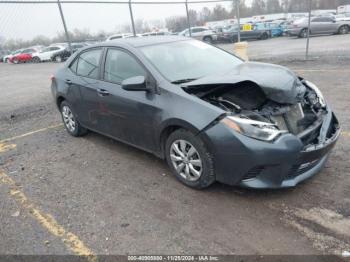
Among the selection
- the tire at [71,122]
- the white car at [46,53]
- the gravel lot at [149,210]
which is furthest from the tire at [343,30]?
the tire at [71,122]

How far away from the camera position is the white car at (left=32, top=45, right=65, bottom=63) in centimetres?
2864

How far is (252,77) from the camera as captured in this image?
3.66 metres

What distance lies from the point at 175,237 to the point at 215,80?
166 cm

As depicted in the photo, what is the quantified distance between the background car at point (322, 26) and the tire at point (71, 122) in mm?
23235

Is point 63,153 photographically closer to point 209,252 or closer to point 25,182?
point 25,182

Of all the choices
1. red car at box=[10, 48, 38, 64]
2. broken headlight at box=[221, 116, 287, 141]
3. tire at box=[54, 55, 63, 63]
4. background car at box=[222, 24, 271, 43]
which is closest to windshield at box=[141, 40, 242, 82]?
broken headlight at box=[221, 116, 287, 141]

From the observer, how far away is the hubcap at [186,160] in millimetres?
3648

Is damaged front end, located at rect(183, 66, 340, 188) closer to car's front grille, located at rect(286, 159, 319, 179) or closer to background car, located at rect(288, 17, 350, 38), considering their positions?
car's front grille, located at rect(286, 159, 319, 179)

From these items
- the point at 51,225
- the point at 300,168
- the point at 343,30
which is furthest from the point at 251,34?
the point at 51,225

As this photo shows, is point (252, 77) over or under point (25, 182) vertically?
over

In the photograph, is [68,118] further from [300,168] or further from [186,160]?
[300,168]

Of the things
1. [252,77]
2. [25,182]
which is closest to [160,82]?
[252,77]

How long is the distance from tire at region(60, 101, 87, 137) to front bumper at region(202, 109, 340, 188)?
3.08 meters

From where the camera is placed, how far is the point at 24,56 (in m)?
32.2
